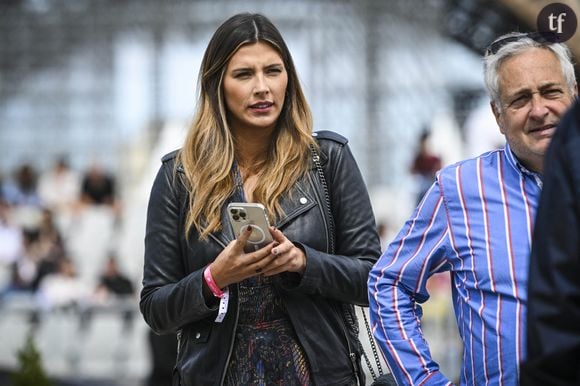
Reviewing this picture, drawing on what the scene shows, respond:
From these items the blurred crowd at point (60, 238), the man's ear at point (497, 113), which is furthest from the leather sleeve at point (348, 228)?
the blurred crowd at point (60, 238)

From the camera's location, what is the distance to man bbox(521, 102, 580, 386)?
7.55ft

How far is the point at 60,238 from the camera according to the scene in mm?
15500

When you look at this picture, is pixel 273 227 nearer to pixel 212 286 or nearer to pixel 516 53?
pixel 212 286

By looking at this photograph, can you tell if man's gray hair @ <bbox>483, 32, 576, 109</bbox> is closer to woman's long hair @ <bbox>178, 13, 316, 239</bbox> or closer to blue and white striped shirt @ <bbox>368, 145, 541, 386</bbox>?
blue and white striped shirt @ <bbox>368, 145, 541, 386</bbox>

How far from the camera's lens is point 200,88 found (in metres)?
4.02

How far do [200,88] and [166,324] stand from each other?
78cm

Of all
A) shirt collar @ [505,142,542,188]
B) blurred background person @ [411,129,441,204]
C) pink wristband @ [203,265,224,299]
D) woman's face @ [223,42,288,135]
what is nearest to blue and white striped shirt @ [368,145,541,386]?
shirt collar @ [505,142,542,188]

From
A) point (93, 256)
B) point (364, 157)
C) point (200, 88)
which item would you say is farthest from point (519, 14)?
point (200, 88)

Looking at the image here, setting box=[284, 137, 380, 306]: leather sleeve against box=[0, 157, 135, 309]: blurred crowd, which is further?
box=[0, 157, 135, 309]: blurred crowd

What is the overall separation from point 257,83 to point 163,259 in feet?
2.03

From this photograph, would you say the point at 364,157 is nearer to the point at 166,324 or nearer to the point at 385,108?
the point at 385,108

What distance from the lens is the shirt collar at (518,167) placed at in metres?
3.31

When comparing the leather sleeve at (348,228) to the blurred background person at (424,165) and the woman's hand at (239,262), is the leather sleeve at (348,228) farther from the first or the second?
the blurred background person at (424,165)

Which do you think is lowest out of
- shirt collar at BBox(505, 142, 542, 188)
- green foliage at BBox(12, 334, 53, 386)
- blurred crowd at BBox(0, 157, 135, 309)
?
green foliage at BBox(12, 334, 53, 386)
